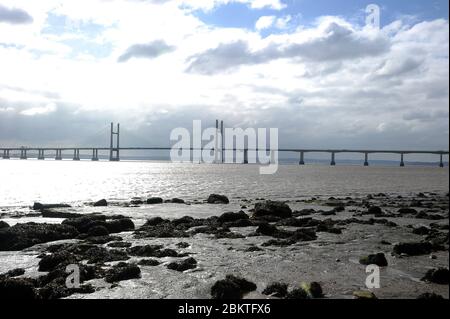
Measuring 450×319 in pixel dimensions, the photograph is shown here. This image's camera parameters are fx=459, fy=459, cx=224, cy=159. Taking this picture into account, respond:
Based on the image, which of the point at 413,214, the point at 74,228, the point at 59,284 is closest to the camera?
the point at 59,284

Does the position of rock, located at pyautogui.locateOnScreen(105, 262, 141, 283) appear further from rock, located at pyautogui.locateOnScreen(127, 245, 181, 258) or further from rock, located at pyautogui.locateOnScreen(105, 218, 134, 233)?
rock, located at pyautogui.locateOnScreen(105, 218, 134, 233)

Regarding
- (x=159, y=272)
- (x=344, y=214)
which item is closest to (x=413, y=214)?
(x=344, y=214)

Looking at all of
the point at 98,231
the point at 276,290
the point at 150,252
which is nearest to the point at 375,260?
the point at 276,290

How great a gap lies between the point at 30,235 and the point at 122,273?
5839 mm

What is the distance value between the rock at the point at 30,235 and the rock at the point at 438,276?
11.1 metres

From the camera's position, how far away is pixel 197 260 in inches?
480

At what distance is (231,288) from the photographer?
8930 millimetres

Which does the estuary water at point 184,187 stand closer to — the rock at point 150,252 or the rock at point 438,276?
the rock at point 150,252

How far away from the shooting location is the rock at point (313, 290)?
8.72 metres

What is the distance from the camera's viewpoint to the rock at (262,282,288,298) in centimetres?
890

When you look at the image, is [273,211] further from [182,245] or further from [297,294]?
[297,294]

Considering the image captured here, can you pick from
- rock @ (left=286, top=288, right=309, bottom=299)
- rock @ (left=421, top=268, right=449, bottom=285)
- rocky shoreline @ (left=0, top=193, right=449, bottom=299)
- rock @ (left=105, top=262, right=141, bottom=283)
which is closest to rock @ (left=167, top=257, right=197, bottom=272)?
rocky shoreline @ (left=0, top=193, right=449, bottom=299)
